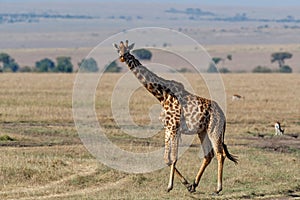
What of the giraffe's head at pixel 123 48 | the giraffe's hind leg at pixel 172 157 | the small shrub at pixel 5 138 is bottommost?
the giraffe's hind leg at pixel 172 157

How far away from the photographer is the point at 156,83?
14.4 metres

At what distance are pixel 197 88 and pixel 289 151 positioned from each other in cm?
2531

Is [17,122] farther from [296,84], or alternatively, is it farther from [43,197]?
[296,84]

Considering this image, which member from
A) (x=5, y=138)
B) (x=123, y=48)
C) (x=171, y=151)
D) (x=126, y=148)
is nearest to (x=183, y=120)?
(x=171, y=151)

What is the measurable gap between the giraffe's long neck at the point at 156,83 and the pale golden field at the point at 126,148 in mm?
1623

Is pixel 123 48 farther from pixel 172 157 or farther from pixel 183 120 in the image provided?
pixel 172 157

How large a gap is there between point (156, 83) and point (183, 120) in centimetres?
79

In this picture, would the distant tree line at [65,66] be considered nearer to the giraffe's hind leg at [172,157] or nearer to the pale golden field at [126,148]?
the pale golden field at [126,148]

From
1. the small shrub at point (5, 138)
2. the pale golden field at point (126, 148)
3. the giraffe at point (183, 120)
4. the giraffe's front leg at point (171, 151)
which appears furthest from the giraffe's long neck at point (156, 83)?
the small shrub at point (5, 138)

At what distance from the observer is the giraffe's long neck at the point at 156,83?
1427 cm

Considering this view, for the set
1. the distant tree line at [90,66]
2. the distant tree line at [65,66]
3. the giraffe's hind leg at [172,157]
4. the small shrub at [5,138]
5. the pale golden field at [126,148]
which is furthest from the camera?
the distant tree line at [90,66]

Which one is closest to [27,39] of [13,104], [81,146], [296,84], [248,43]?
[248,43]

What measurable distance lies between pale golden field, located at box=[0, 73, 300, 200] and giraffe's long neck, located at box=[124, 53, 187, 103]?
162 cm

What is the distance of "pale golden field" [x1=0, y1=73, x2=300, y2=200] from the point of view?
1462 cm
